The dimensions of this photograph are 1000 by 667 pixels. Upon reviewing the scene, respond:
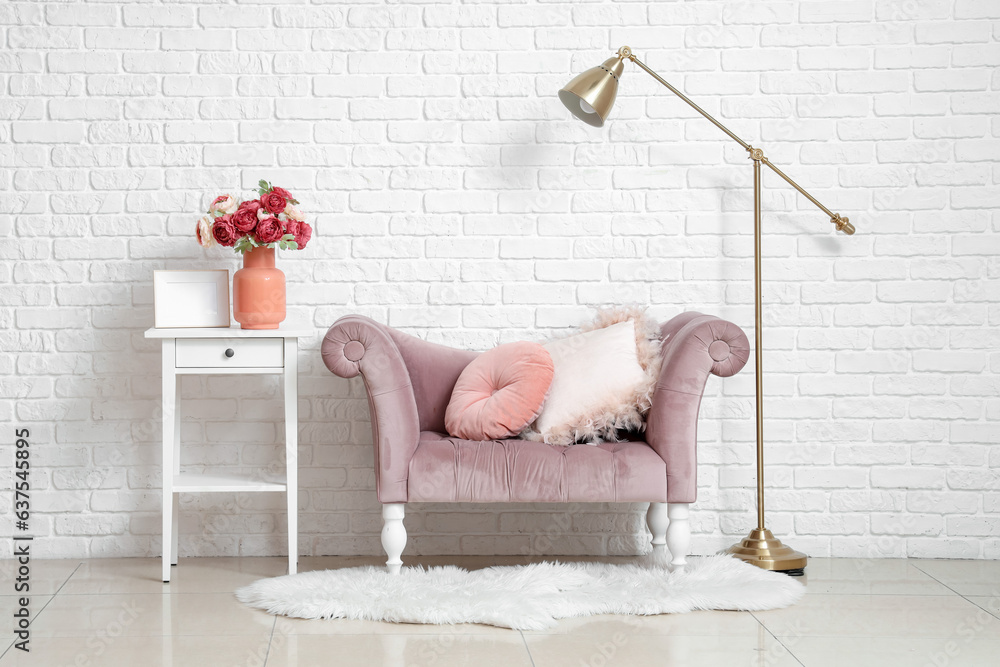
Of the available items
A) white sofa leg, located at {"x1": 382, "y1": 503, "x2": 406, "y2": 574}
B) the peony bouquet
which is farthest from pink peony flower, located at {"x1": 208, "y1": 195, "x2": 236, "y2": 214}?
white sofa leg, located at {"x1": 382, "y1": 503, "x2": 406, "y2": 574}

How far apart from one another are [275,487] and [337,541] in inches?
18.8

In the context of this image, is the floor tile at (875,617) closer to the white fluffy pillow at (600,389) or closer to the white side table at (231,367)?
the white fluffy pillow at (600,389)

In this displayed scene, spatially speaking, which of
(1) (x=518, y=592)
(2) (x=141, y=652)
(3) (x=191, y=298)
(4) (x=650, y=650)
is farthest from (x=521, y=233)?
(2) (x=141, y=652)

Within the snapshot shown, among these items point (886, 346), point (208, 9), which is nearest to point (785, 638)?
point (886, 346)

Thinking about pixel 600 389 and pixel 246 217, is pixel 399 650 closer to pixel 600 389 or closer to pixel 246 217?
pixel 600 389

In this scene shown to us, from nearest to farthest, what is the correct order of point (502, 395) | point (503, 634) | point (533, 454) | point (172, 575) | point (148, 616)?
point (503, 634)
point (148, 616)
point (533, 454)
point (502, 395)
point (172, 575)

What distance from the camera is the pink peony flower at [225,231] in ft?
9.04

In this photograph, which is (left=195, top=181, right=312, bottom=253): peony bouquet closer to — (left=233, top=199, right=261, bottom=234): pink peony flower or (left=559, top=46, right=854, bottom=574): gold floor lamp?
(left=233, top=199, right=261, bottom=234): pink peony flower

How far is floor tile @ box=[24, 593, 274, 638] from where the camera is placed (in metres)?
2.33

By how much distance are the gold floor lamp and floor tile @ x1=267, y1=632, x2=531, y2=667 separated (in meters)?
1.01

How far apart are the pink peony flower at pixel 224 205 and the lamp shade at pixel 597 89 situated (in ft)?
3.58

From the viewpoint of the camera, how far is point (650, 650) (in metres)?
2.20

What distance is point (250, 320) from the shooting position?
2.81 metres

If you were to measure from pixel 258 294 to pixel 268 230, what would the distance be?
8.0 inches
